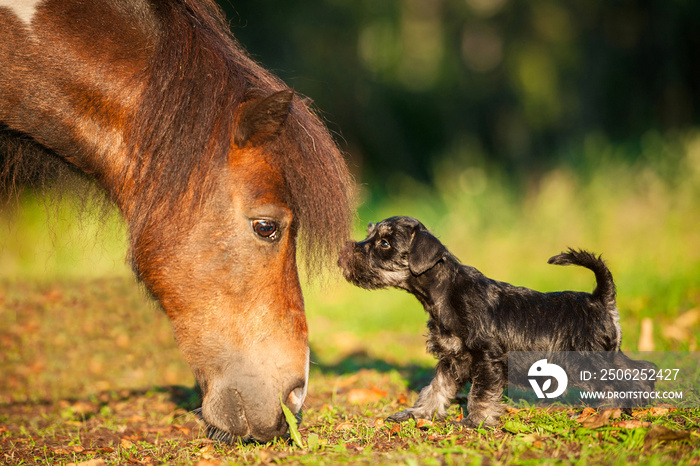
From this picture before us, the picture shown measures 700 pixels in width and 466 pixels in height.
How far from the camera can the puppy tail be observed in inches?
149

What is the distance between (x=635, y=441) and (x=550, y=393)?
3.38 feet

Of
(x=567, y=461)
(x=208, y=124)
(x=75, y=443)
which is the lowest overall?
(x=75, y=443)

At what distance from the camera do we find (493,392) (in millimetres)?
3562

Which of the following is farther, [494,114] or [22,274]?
[494,114]

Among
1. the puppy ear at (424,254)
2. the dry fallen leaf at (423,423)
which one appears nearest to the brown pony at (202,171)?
the puppy ear at (424,254)

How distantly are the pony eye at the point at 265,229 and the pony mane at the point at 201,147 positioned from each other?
0.52ft

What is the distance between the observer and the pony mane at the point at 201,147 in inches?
130

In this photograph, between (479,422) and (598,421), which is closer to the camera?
(598,421)

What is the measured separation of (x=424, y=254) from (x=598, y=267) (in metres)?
1.14

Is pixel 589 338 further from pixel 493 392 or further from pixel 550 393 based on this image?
pixel 493 392

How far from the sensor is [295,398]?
3293 mm

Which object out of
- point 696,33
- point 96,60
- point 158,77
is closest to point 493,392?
point 158,77

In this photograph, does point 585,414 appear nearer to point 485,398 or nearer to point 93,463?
point 485,398
